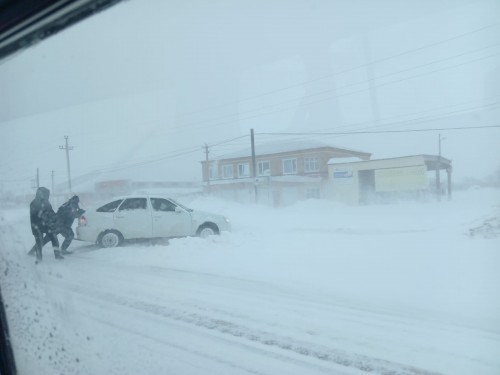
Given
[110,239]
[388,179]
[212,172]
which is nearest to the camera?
[388,179]

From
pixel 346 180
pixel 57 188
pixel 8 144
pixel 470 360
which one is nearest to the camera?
pixel 470 360

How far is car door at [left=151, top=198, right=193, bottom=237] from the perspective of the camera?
18.9 ft

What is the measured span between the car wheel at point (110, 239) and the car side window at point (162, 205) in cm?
78

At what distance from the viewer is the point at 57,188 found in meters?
4.20

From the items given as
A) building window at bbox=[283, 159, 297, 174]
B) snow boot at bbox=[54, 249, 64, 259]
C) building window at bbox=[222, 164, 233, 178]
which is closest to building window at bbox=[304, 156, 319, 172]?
building window at bbox=[283, 159, 297, 174]

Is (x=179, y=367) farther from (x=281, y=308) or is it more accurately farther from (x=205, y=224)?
(x=205, y=224)

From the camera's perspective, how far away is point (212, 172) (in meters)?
5.02

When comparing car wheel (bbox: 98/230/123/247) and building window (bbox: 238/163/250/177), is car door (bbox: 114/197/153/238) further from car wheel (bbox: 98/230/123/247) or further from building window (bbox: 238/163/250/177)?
building window (bbox: 238/163/250/177)

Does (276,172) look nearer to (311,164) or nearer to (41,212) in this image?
(311,164)

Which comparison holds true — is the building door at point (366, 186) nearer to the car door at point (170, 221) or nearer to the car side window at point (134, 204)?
the car door at point (170, 221)

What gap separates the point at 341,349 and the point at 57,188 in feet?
10.6

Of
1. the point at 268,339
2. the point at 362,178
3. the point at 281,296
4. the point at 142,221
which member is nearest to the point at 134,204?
the point at 142,221

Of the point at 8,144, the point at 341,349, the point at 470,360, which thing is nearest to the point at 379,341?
the point at 341,349

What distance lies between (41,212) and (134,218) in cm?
173
